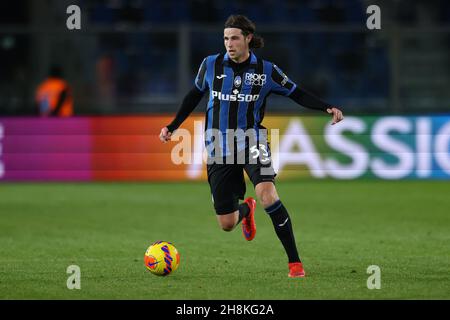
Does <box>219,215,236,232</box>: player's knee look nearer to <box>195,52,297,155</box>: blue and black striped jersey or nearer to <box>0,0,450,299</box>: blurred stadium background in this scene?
<box>195,52,297,155</box>: blue and black striped jersey

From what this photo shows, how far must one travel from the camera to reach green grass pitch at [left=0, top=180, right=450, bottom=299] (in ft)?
25.1

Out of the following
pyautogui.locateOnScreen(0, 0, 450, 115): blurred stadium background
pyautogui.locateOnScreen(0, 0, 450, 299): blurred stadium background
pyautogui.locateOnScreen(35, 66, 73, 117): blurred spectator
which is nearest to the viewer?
pyautogui.locateOnScreen(0, 0, 450, 299): blurred stadium background

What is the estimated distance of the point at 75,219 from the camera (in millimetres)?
12875

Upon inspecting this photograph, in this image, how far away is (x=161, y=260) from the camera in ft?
27.0

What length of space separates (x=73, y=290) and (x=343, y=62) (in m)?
12.8

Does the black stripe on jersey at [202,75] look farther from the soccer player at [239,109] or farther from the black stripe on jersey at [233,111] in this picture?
the black stripe on jersey at [233,111]

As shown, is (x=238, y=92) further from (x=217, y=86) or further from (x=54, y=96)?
(x=54, y=96)

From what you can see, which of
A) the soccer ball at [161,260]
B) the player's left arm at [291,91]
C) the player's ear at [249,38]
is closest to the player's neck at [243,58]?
the player's ear at [249,38]

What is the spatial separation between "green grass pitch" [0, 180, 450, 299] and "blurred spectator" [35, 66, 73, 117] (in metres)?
1.55

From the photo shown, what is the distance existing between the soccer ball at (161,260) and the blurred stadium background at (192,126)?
2.10 metres

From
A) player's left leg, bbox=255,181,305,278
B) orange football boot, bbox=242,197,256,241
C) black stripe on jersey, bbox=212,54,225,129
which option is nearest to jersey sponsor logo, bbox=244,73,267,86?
black stripe on jersey, bbox=212,54,225,129

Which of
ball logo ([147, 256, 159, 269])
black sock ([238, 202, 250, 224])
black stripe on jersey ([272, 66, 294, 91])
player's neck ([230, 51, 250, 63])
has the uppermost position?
player's neck ([230, 51, 250, 63])

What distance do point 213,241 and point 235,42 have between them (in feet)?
10.1

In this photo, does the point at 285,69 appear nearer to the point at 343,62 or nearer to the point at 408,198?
the point at 343,62
